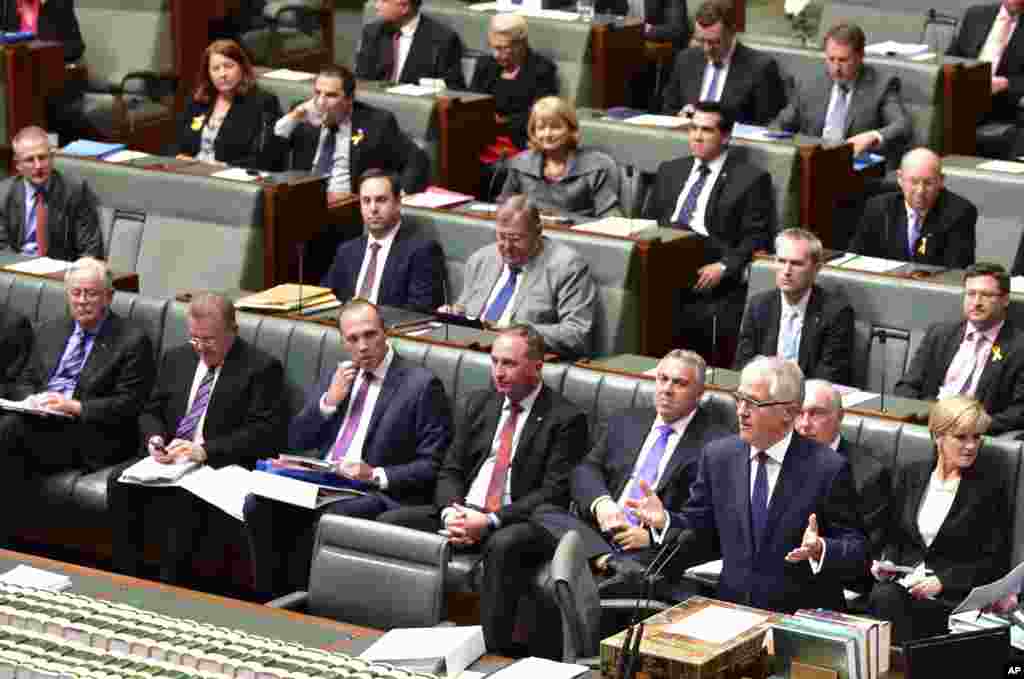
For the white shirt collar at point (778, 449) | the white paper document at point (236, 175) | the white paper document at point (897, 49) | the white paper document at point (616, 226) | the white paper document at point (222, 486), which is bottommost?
the white paper document at point (222, 486)

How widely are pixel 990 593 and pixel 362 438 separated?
191 centimetres

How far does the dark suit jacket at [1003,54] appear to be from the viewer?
26.8 ft

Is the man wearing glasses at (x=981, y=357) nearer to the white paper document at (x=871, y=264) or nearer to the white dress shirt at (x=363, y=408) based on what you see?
the white paper document at (x=871, y=264)

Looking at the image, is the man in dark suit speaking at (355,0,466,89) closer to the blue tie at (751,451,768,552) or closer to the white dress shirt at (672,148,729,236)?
the white dress shirt at (672,148,729,236)

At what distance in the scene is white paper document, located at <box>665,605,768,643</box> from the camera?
12.9ft

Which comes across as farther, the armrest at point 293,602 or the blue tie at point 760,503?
the blue tie at point 760,503

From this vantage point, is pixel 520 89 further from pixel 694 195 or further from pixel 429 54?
pixel 694 195

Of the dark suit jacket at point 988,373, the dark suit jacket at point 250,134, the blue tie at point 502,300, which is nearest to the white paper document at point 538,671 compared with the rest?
the dark suit jacket at point 988,373

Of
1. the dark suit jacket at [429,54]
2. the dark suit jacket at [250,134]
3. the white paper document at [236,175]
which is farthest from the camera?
the dark suit jacket at [429,54]

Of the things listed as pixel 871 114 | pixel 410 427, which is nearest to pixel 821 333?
pixel 410 427

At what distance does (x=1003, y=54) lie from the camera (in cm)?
826

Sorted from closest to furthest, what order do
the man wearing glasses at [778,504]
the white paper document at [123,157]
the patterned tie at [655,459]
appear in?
the man wearing glasses at [778,504] → the patterned tie at [655,459] → the white paper document at [123,157]

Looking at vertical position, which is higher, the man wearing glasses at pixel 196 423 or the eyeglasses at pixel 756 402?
the eyeglasses at pixel 756 402

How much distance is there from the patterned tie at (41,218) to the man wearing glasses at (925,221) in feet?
8.95
